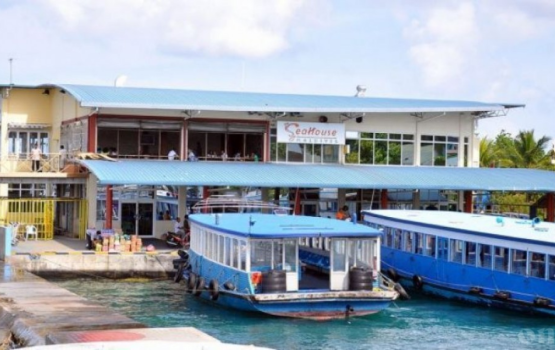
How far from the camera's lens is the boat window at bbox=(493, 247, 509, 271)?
27250 mm

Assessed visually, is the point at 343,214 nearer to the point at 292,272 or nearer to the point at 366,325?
the point at 292,272

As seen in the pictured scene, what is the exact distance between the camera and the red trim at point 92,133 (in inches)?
1491

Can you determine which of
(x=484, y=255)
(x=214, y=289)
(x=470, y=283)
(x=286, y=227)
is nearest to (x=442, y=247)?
(x=470, y=283)

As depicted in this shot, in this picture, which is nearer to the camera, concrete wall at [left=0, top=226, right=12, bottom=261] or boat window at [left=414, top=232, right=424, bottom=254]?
boat window at [left=414, top=232, right=424, bottom=254]

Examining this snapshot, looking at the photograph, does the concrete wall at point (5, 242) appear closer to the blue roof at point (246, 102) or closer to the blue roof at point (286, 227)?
the blue roof at point (246, 102)

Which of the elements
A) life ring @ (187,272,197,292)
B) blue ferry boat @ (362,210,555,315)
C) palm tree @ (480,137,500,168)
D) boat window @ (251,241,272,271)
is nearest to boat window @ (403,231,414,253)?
blue ferry boat @ (362,210,555,315)

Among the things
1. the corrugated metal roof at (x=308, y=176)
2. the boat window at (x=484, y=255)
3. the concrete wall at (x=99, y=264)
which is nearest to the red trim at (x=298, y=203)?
the corrugated metal roof at (x=308, y=176)

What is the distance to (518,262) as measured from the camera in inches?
1056

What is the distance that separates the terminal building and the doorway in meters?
0.05

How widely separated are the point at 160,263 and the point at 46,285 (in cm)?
824


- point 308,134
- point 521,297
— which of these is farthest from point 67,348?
point 308,134

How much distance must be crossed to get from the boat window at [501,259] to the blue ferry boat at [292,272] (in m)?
3.21

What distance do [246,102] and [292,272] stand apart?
644 inches

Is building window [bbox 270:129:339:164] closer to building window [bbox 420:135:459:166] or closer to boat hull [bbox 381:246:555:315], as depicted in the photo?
building window [bbox 420:135:459:166]
